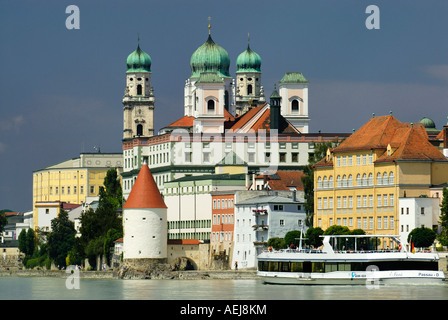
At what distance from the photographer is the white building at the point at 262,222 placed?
118438 mm

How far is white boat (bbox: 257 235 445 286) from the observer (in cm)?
9138

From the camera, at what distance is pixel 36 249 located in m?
164

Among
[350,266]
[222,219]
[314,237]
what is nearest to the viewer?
[350,266]

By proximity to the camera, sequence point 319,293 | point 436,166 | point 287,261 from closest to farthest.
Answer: point 319,293, point 287,261, point 436,166

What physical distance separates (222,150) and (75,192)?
55.0 m

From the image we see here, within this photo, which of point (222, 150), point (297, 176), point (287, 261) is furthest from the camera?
point (222, 150)

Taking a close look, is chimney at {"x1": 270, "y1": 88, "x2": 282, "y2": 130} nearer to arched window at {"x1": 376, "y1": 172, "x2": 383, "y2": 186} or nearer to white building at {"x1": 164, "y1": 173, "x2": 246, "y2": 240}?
white building at {"x1": 164, "y1": 173, "x2": 246, "y2": 240}

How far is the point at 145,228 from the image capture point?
4751 inches

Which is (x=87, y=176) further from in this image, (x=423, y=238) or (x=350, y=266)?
(x=350, y=266)

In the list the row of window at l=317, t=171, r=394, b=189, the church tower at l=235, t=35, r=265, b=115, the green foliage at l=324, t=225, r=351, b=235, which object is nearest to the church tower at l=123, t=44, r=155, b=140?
the church tower at l=235, t=35, r=265, b=115

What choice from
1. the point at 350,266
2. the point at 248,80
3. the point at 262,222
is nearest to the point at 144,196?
the point at 262,222

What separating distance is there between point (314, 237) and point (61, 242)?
44.6 meters
